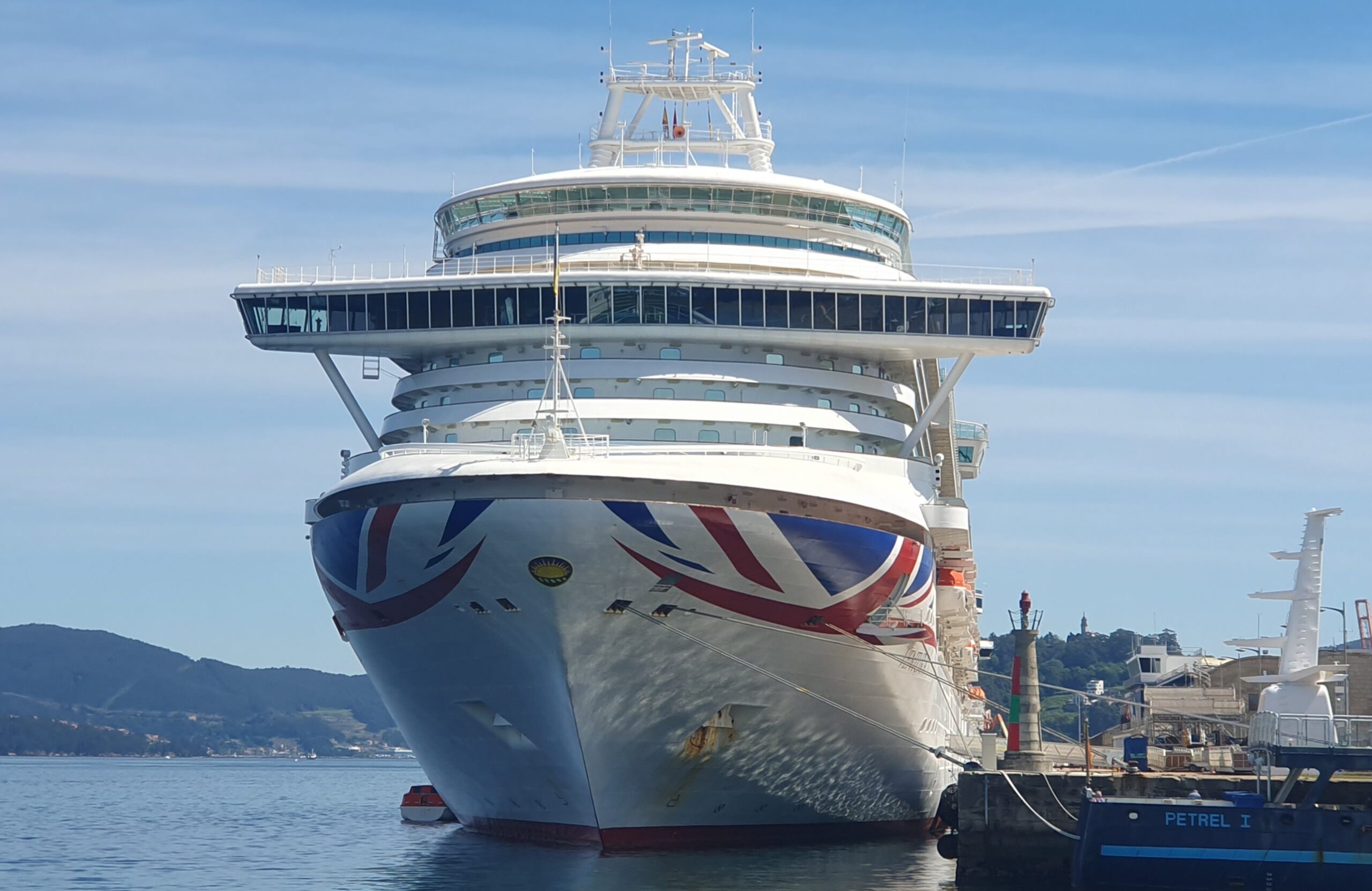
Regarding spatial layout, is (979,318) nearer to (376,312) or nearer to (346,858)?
(376,312)

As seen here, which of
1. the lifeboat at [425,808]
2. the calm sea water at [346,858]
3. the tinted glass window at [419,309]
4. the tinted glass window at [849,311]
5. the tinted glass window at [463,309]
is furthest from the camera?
the lifeboat at [425,808]

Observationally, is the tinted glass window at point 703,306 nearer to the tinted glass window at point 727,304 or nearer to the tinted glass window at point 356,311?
the tinted glass window at point 727,304

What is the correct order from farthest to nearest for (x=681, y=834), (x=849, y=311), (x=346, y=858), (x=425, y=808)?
(x=425, y=808)
(x=346, y=858)
(x=849, y=311)
(x=681, y=834)

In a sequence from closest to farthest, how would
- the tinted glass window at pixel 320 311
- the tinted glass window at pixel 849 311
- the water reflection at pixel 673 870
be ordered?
the water reflection at pixel 673 870 < the tinted glass window at pixel 849 311 < the tinted glass window at pixel 320 311

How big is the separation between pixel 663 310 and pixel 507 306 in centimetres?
307

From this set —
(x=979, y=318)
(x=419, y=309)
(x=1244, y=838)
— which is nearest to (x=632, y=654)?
(x=419, y=309)

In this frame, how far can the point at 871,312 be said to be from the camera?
123 feet

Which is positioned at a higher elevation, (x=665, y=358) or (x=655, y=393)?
(x=665, y=358)

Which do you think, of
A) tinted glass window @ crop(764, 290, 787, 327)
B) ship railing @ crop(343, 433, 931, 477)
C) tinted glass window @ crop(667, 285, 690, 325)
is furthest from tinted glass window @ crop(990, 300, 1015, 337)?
tinted glass window @ crop(667, 285, 690, 325)

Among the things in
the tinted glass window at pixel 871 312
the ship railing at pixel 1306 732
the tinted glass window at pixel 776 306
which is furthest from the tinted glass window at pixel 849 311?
the ship railing at pixel 1306 732

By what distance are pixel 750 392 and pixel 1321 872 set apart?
13382mm

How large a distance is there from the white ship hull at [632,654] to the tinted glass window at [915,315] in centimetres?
537

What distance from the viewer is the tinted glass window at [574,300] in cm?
3684

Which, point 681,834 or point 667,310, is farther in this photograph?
point 667,310
